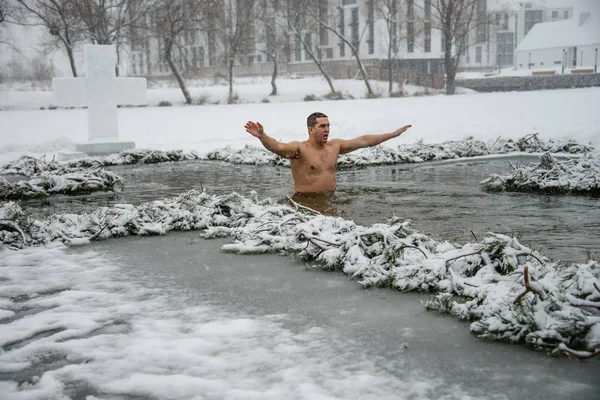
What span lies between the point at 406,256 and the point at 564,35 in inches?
3124

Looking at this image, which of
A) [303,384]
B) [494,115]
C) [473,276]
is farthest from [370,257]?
[494,115]

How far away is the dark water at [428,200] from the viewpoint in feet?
20.6

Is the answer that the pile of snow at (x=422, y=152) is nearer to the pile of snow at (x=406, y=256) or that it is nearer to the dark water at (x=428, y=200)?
the dark water at (x=428, y=200)

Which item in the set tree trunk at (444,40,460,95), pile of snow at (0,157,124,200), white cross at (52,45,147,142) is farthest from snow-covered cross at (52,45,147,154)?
tree trunk at (444,40,460,95)

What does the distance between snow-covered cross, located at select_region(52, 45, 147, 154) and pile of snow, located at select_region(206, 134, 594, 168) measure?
272cm

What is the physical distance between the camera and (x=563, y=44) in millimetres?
73812

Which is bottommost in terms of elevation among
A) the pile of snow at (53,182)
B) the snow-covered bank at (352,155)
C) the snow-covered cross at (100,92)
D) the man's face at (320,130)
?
the pile of snow at (53,182)

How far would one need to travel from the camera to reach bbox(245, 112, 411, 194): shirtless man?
8227 mm

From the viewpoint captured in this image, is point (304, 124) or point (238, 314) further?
point (304, 124)

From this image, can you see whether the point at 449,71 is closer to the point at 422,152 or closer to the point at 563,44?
the point at 563,44

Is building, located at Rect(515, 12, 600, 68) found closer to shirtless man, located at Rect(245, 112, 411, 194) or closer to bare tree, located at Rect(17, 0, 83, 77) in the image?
bare tree, located at Rect(17, 0, 83, 77)

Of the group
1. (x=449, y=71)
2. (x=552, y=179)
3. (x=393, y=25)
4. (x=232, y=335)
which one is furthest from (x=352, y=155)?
(x=393, y=25)

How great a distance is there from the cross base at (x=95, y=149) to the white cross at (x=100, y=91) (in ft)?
1.42

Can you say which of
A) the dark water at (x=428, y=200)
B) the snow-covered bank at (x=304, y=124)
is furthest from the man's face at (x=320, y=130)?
the snow-covered bank at (x=304, y=124)
